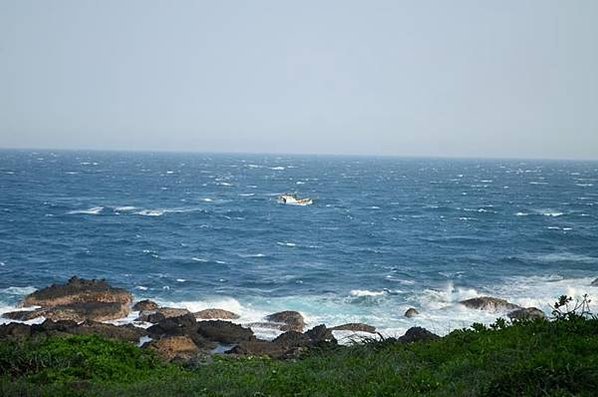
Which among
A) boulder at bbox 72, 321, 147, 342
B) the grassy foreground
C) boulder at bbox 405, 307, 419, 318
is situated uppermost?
the grassy foreground

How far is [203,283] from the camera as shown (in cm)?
3866

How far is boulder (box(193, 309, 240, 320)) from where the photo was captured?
3081cm

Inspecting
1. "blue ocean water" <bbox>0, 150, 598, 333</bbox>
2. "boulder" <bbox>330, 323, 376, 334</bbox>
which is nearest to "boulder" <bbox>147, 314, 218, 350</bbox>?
"blue ocean water" <bbox>0, 150, 598, 333</bbox>

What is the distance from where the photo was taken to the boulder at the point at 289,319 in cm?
2901

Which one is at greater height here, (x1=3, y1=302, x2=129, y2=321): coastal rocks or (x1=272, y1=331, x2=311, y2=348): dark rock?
(x1=272, y1=331, x2=311, y2=348): dark rock

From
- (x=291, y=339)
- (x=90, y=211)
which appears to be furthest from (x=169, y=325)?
(x=90, y=211)

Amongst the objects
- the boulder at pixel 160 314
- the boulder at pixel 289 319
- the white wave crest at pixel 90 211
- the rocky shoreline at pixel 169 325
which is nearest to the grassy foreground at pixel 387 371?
the rocky shoreline at pixel 169 325

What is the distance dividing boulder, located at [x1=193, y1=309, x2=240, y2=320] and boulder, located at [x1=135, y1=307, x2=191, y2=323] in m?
0.87

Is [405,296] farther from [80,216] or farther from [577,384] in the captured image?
[80,216]

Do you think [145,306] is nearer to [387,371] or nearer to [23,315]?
[23,315]

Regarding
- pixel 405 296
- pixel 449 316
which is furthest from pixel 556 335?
pixel 405 296

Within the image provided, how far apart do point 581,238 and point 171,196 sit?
2291 inches

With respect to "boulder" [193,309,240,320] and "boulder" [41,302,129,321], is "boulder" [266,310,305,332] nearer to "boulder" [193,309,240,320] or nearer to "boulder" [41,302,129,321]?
"boulder" [193,309,240,320]

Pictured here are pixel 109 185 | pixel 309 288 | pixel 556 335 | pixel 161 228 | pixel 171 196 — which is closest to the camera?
pixel 556 335
